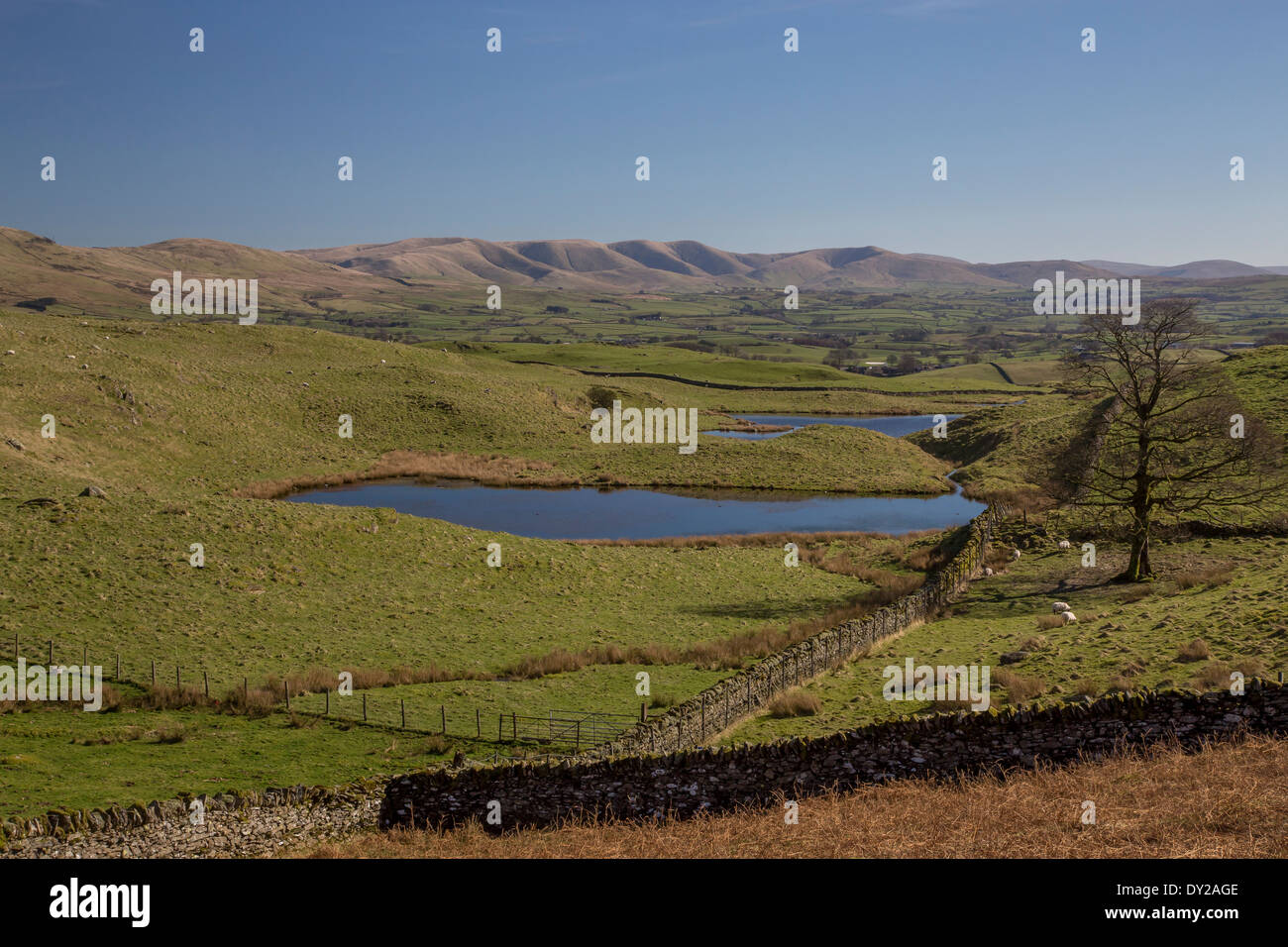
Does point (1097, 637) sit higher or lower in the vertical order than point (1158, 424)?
lower

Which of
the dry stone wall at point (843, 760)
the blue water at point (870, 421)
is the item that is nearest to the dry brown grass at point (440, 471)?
the blue water at point (870, 421)

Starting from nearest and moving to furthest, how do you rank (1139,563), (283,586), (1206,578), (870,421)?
1. (1206,578)
2. (1139,563)
3. (283,586)
4. (870,421)

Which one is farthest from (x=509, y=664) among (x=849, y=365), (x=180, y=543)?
(x=849, y=365)

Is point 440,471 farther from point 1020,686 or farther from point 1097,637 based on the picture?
point 1020,686

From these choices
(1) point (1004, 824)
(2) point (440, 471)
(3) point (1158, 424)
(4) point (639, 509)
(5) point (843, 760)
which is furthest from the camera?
(2) point (440, 471)

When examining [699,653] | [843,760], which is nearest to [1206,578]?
[699,653]

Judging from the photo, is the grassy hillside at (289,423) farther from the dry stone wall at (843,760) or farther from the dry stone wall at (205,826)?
the dry stone wall at (843,760)

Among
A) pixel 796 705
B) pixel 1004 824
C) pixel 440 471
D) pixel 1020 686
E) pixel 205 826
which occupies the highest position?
pixel 440 471
